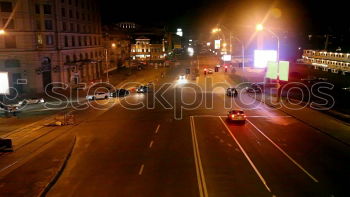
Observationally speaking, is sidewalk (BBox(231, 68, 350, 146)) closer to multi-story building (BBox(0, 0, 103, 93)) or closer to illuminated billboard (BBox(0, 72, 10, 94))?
illuminated billboard (BBox(0, 72, 10, 94))

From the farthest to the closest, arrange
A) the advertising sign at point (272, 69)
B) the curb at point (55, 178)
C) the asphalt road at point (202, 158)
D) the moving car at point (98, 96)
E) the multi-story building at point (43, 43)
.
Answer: the multi-story building at point (43, 43) < the moving car at point (98, 96) < the advertising sign at point (272, 69) < the asphalt road at point (202, 158) < the curb at point (55, 178)

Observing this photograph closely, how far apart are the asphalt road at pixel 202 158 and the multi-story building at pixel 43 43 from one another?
28.4 metres

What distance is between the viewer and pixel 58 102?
52.0 m

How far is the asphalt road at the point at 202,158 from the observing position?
16688 mm

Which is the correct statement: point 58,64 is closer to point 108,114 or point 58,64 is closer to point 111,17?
point 108,114

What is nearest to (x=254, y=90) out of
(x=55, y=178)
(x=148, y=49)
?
(x=55, y=178)

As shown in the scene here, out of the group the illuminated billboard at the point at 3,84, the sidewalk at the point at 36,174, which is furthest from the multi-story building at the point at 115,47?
the sidewalk at the point at 36,174

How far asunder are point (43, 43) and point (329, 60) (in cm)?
4971

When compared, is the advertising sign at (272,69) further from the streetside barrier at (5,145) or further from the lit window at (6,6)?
the lit window at (6,6)

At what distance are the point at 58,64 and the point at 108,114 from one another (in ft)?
99.1

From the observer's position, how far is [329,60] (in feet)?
204

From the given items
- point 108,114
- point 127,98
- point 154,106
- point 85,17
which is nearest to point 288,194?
point 108,114

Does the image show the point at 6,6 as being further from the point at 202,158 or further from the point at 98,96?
the point at 202,158

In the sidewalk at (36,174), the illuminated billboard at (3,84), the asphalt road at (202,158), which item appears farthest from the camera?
the illuminated billboard at (3,84)
